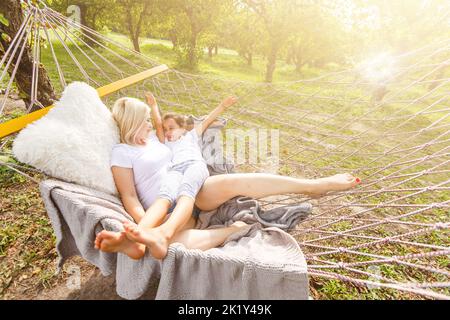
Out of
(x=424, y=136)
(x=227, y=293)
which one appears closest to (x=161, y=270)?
(x=227, y=293)

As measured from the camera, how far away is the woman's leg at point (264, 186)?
139 cm

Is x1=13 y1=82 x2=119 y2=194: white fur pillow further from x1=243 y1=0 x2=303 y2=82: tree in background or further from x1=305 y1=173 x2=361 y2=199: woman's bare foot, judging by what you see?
Answer: x1=243 y1=0 x2=303 y2=82: tree in background

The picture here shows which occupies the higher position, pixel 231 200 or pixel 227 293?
pixel 231 200

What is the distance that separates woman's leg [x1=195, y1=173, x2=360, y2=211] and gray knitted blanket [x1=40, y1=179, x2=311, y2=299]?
304mm

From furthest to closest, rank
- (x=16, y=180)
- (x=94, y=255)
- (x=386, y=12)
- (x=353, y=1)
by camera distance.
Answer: (x=353, y=1), (x=386, y=12), (x=16, y=180), (x=94, y=255)

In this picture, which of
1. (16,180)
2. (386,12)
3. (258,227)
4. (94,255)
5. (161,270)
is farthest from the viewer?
(386,12)

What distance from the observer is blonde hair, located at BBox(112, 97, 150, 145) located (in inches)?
58.9

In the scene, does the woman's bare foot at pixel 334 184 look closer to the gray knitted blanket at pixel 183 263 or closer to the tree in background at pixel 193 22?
the gray knitted blanket at pixel 183 263

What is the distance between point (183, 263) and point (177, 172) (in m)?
0.60

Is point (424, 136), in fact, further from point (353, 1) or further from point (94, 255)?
point (94, 255)

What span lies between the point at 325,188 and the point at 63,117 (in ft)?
4.57

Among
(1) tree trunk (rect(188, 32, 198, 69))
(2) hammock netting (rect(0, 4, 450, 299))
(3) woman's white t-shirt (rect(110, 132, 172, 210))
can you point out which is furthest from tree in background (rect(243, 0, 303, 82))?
(3) woman's white t-shirt (rect(110, 132, 172, 210))

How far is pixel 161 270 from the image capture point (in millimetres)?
963
